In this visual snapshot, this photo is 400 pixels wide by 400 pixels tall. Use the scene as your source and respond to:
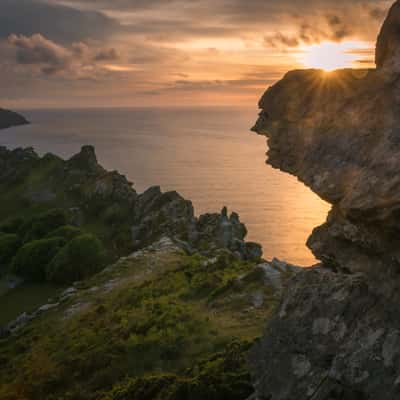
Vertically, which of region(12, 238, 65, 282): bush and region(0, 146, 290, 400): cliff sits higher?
region(0, 146, 290, 400): cliff

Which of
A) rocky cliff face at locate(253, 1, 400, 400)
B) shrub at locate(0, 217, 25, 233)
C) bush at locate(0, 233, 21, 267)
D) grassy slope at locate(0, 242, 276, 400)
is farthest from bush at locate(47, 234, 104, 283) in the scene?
rocky cliff face at locate(253, 1, 400, 400)

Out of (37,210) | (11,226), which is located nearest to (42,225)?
(11,226)

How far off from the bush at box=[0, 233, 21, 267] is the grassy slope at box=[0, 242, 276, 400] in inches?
1328

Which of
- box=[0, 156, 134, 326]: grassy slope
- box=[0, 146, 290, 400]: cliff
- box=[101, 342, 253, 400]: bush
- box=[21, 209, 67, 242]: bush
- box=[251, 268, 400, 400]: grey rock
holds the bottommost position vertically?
box=[0, 156, 134, 326]: grassy slope

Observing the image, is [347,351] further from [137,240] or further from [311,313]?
[137,240]

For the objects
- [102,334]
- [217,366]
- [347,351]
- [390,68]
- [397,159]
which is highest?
[390,68]

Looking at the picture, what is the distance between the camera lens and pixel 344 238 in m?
14.5

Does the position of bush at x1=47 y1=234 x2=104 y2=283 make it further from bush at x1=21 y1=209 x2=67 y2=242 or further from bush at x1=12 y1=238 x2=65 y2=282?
bush at x1=21 y1=209 x2=67 y2=242

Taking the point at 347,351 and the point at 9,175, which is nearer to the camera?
the point at 347,351

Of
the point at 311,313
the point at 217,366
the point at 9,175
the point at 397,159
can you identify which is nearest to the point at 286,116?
the point at 397,159

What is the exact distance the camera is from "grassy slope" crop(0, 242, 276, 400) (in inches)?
746

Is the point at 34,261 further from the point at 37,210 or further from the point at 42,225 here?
the point at 37,210

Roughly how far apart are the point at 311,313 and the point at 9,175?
142m

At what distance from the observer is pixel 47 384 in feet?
83.7
